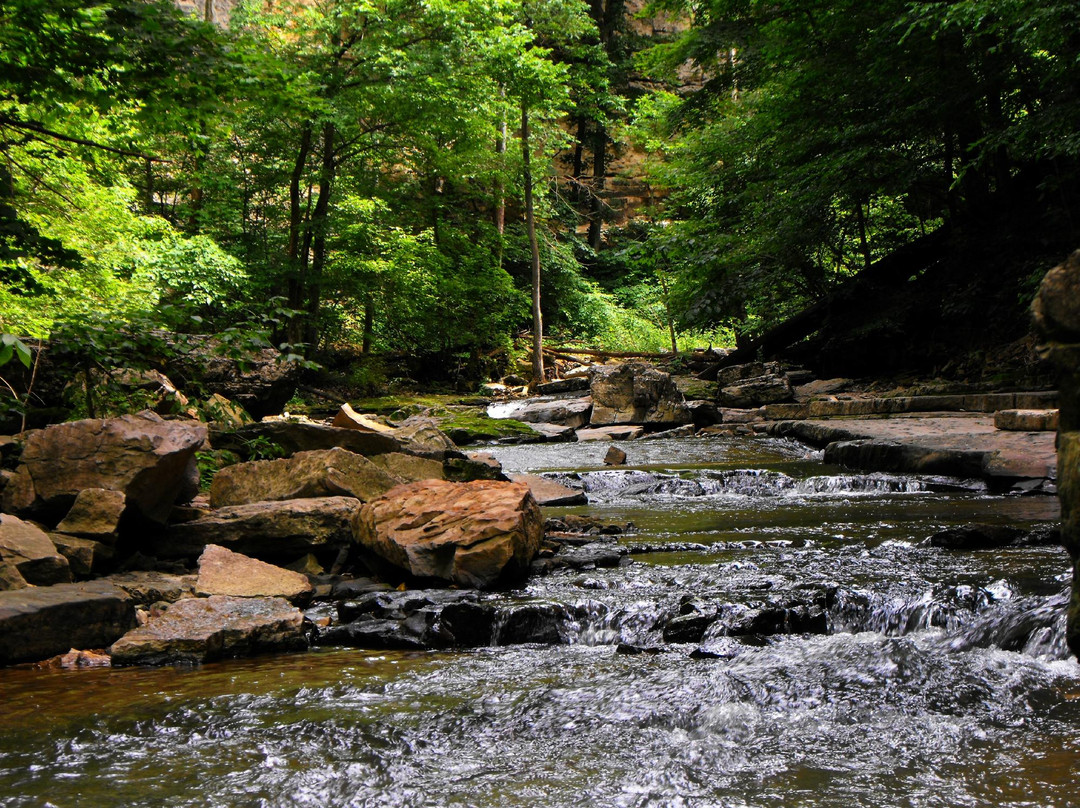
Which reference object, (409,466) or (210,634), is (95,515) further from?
(409,466)

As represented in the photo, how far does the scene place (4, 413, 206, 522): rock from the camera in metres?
4.73

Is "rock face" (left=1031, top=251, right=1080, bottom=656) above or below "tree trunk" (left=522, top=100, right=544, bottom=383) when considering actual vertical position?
below

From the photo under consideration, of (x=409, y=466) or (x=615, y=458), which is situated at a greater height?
(x=409, y=466)

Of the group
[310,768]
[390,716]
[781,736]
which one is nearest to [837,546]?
[781,736]

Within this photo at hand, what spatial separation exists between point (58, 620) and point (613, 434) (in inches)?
430

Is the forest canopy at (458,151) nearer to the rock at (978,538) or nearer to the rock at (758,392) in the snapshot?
the rock at (758,392)

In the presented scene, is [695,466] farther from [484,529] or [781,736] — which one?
[781,736]

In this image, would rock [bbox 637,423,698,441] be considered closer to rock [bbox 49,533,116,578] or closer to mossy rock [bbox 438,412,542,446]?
mossy rock [bbox 438,412,542,446]

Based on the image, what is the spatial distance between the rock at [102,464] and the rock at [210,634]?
1113 mm

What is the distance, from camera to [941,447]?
8.38m

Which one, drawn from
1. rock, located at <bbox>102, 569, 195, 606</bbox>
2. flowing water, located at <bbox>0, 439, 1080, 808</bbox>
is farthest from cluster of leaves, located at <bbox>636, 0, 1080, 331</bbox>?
rock, located at <bbox>102, 569, 195, 606</bbox>

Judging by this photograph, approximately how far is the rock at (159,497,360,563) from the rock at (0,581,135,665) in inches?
45.5

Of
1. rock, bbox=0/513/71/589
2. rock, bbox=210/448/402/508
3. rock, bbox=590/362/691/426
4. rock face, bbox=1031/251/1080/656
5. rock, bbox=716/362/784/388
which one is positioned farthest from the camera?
rock, bbox=716/362/784/388

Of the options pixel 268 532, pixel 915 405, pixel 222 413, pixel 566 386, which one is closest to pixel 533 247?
pixel 566 386
